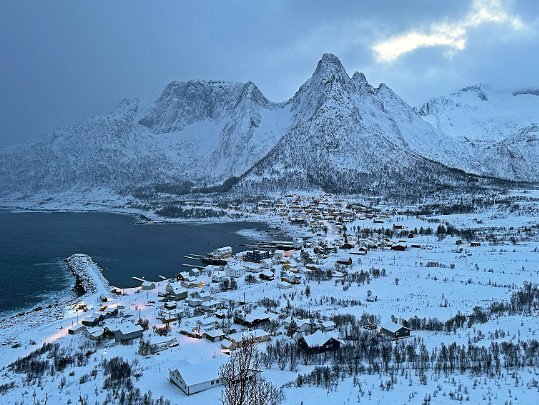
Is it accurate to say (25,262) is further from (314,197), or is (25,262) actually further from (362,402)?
(314,197)

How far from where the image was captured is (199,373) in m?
23.0

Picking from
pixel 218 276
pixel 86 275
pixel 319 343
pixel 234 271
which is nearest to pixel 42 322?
pixel 86 275

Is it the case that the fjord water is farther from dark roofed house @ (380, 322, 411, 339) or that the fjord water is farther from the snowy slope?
the snowy slope

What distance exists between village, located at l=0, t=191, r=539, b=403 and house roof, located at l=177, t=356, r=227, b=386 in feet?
0.26

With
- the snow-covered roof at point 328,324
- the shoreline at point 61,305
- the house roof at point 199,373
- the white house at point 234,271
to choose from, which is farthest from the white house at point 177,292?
the house roof at point 199,373

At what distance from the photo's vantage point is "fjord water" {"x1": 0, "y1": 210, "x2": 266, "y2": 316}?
54.0m

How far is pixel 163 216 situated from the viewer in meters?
135

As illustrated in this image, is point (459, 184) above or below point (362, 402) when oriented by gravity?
above

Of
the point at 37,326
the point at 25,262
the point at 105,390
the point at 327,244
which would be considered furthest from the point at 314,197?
the point at 105,390

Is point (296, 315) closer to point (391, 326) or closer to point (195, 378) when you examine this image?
point (391, 326)

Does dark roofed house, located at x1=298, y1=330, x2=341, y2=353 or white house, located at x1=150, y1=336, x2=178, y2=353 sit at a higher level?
dark roofed house, located at x1=298, y1=330, x2=341, y2=353

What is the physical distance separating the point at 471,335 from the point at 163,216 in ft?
377

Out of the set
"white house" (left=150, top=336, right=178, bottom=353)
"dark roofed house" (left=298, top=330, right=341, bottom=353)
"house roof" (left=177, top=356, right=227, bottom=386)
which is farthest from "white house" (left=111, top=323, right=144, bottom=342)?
"dark roofed house" (left=298, top=330, right=341, bottom=353)

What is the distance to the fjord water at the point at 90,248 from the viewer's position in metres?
54.0
